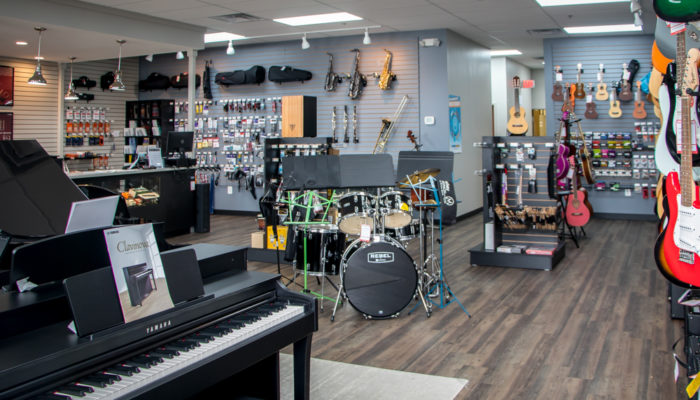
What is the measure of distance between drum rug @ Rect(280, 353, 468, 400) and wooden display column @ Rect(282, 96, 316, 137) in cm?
576

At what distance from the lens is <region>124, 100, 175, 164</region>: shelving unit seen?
11711 millimetres

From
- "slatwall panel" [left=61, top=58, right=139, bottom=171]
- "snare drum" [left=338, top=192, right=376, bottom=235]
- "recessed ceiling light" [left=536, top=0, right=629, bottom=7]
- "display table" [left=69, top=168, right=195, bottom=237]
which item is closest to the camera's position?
"snare drum" [left=338, top=192, right=376, bottom=235]

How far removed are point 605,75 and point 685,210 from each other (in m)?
8.26

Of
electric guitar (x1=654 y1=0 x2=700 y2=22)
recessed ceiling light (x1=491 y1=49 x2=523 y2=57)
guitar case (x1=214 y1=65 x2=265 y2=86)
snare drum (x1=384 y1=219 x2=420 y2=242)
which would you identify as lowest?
snare drum (x1=384 y1=219 x2=420 y2=242)

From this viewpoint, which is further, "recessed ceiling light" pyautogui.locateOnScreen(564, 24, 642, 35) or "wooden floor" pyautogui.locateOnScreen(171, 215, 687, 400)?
"recessed ceiling light" pyautogui.locateOnScreen(564, 24, 642, 35)

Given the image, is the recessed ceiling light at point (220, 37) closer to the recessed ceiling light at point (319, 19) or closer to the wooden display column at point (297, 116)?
the recessed ceiling light at point (319, 19)

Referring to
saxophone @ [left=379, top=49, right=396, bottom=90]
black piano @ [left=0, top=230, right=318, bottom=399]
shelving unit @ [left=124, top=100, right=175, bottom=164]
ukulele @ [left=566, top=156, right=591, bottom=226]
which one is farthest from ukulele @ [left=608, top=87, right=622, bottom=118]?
black piano @ [left=0, top=230, right=318, bottom=399]

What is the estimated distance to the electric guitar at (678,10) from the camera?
2428mm

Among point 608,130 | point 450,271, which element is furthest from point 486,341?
point 608,130

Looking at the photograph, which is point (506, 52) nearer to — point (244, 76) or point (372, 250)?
point (244, 76)

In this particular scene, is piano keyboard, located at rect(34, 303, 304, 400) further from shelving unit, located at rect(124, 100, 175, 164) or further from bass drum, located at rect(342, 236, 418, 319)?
shelving unit, located at rect(124, 100, 175, 164)

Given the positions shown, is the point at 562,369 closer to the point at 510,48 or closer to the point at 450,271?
the point at 450,271

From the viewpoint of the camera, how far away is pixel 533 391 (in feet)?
11.1

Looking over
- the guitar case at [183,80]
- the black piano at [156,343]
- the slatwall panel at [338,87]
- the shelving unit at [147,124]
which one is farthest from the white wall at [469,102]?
the black piano at [156,343]
